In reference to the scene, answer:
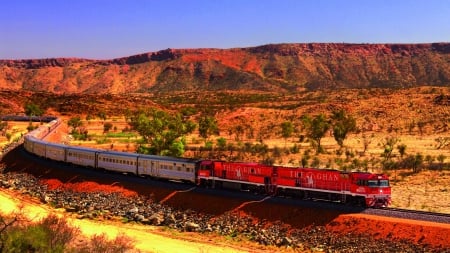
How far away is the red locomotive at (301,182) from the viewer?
3141cm

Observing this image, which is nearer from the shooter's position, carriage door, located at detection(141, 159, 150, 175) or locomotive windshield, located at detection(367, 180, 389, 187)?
locomotive windshield, located at detection(367, 180, 389, 187)

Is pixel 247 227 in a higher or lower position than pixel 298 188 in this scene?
lower

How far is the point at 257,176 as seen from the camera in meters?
36.4

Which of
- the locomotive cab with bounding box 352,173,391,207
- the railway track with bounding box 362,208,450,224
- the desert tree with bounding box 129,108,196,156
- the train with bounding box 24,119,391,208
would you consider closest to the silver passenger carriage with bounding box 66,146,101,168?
the train with bounding box 24,119,391,208

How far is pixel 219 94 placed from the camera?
524ft

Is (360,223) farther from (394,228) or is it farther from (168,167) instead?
(168,167)

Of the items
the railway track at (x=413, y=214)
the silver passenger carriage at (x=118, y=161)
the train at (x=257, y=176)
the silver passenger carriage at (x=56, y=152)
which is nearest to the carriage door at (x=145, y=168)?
the train at (x=257, y=176)

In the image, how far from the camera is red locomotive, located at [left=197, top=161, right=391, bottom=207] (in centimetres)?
3141

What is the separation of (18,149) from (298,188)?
1814 inches

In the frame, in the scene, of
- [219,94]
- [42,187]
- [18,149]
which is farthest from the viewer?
[219,94]

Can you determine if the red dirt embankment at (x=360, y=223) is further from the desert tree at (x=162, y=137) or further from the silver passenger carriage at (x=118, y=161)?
the desert tree at (x=162, y=137)

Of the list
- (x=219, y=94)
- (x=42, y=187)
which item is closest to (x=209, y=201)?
(x=42, y=187)

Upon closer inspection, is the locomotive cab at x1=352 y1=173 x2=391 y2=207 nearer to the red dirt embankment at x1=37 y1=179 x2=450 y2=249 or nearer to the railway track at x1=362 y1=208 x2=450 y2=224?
the railway track at x1=362 y1=208 x2=450 y2=224

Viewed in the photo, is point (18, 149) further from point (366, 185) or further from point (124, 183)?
point (366, 185)
